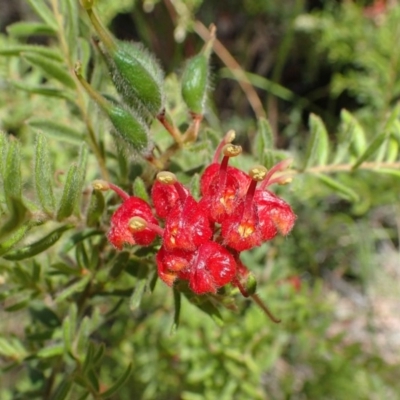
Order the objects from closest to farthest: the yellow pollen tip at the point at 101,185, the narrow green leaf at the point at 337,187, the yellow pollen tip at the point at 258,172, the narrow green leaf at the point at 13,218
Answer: the narrow green leaf at the point at 13,218
the yellow pollen tip at the point at 258,172
the yellow pollen tip at the point at 101,185
the narrow green leaf at the point at 337,187

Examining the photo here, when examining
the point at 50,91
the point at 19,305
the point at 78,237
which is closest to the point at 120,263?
the point at 78,237

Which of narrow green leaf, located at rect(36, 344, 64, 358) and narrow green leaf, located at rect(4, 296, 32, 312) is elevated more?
narrow green leaf, located at rect(4, 296, 32, 312)

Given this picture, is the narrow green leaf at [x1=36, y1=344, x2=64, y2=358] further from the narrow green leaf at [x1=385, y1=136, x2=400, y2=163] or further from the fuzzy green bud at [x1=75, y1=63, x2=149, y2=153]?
the narrow green leaf at [x1=385, y1=136, x2=400, y2=163]

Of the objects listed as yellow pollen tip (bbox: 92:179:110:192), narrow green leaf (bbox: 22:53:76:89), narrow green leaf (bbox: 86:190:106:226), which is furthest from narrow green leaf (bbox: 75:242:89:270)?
narrow green leaf (bbox: 22:53:76:89)

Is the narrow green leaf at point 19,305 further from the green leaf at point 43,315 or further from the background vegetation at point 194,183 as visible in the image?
the green leaf at point 43,315

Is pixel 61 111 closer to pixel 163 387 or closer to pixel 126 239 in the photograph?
pixel 163 387

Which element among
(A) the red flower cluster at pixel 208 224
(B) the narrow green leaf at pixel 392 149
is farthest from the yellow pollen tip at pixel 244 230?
(B) the narrow green leaf at pixel 392 149
